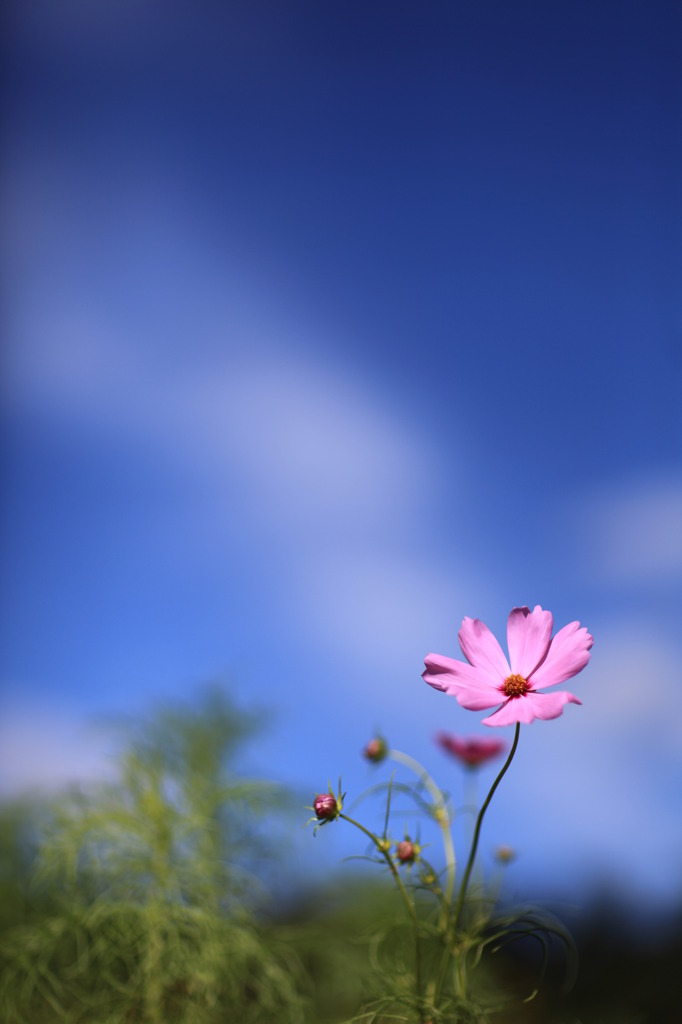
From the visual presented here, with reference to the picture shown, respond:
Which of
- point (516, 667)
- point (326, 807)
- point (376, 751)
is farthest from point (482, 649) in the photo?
point (376, 751)

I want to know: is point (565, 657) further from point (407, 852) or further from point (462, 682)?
point (407, 852)

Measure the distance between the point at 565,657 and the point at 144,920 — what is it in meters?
0.67

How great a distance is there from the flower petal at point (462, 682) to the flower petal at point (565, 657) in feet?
0.08

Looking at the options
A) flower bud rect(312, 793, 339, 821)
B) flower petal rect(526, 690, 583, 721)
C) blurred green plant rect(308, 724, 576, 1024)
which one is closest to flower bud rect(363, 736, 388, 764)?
blurred green plant rect(308, 724, 576, 1024)

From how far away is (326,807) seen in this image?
1.54ft

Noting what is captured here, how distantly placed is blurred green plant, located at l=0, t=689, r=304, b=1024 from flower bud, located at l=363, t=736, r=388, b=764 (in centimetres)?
36

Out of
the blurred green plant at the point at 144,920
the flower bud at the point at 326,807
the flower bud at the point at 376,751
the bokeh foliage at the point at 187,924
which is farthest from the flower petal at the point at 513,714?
the blurred green plant at the point at 144,920

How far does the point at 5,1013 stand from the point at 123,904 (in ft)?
0.54

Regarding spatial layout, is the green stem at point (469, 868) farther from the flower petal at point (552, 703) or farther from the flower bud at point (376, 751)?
the flower bud at point (376, 751)

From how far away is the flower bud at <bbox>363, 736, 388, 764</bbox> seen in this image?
0.66 m

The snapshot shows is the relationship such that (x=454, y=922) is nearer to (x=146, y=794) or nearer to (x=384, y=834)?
(x=384, y=834)

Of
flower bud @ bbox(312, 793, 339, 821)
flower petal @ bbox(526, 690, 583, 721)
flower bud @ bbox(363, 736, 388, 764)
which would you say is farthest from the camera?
flower bud @ bbox(363, 736, 388, 764)

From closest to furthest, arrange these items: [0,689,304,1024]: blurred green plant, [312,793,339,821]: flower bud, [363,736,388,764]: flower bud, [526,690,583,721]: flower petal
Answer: [526,690,583,721]: flower petal, [312,793,339,821]: flower bud, [363,736,388,764]: flower bud, [0,689,304,1024]: blurred green plant

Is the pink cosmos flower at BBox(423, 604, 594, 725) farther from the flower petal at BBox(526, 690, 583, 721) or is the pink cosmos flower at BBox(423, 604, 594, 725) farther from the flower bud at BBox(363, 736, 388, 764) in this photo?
the flower bud at BBox(363, 736, 388, 764)
